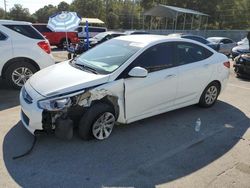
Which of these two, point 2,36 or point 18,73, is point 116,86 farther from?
point 2,36

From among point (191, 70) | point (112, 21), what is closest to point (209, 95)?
point (191, 70)

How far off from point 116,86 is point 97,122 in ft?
2.08

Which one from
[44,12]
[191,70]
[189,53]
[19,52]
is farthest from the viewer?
[44,12]

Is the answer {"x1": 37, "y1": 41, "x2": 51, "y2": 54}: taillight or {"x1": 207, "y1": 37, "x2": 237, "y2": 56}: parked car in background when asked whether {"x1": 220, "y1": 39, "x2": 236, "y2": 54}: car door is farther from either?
{"x1": 37, "y1": 41, "x2": 51, "y2": 54}: taillight

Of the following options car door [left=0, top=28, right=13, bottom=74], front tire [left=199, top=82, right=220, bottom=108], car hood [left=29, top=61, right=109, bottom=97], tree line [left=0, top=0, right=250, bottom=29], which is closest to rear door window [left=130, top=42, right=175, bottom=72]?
car hood [left=29, top=61, right=109, bottom=97]

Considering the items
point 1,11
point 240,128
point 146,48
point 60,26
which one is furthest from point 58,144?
point 1,11

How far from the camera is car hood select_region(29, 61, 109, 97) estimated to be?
4.28 m

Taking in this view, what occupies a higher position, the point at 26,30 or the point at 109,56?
the point at 26,30

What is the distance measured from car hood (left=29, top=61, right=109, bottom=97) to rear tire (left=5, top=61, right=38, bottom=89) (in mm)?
2786

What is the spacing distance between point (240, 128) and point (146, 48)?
92.4 inches

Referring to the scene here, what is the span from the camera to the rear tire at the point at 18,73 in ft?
24.4

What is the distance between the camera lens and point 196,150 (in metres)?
4.53

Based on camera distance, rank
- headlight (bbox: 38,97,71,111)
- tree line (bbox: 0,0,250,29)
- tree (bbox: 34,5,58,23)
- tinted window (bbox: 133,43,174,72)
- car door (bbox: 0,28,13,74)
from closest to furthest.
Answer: headlight (bbox: 38,97,71,111) → tinted window (bbox: 133,43,174,72) → car door (bbox: 0,28,13,74) → tree line (bbox: 0,0,250,29) → tree (bbox: 34,5,58,23)

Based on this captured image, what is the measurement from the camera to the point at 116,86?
460 cm
